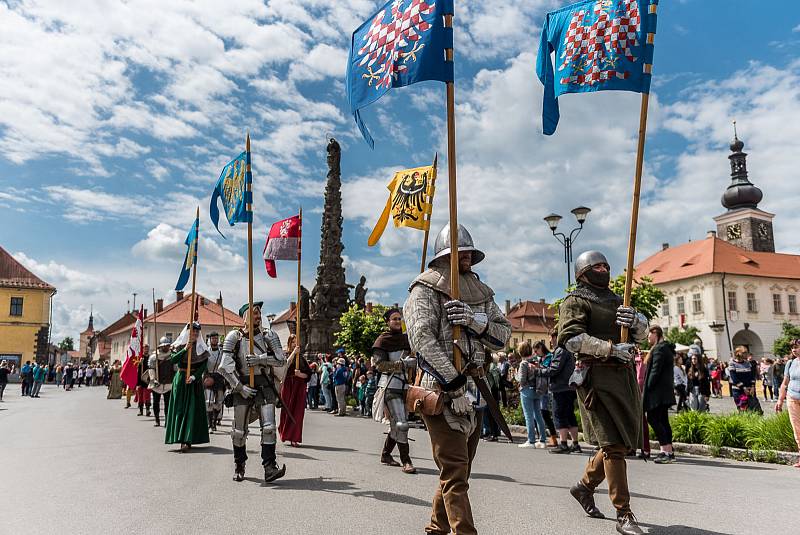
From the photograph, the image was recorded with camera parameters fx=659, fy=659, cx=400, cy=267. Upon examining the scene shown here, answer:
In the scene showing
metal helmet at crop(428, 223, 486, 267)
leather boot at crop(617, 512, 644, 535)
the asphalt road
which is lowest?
the asphalt road

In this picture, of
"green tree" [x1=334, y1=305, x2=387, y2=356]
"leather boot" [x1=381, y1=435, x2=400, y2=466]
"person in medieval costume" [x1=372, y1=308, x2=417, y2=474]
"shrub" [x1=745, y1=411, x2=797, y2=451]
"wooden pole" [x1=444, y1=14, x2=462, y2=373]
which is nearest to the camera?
"wooden pole" [x1=444, y1=14, x2=462, y2=373]

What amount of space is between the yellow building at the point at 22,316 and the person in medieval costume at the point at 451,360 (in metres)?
67.7

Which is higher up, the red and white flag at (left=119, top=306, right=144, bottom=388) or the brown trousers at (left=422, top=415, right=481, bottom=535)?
the red and white flag at (left=119, top=306, right=144, bottom=388)

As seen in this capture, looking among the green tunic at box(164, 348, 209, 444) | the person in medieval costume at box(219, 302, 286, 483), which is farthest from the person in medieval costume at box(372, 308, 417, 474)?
the green tunic at box(164, 348, 209, 444)

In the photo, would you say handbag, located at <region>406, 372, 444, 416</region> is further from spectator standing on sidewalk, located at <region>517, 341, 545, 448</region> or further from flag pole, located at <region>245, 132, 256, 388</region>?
spectator standing on sidewalk, located at <region>517, 341, 545, 448</region>

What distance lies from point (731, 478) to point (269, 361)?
5938mm

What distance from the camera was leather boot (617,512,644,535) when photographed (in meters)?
5.14

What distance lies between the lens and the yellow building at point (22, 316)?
62656 mm

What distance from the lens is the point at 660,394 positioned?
10164 mm

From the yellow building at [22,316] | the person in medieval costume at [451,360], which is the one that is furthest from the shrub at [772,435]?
the yellow building at [22,316]

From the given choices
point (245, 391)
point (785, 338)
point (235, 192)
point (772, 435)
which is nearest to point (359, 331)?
point (235, 192)

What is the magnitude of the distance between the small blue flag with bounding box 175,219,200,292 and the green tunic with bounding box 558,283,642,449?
29.7 ft

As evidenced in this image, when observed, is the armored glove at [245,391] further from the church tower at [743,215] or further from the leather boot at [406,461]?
the church tower at [743,215]

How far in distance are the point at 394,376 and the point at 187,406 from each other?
13.8 feet
